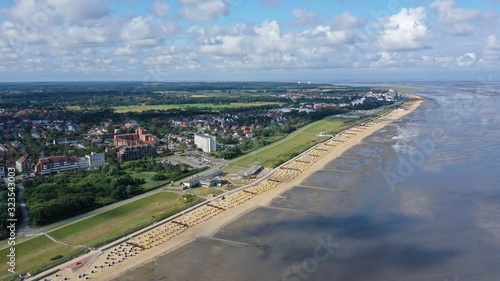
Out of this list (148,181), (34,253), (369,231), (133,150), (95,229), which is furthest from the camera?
(133,150)

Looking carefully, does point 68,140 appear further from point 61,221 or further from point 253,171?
point 61,221

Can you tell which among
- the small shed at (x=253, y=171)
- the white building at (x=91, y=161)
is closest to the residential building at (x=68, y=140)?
the white building at (x=91, y=161)

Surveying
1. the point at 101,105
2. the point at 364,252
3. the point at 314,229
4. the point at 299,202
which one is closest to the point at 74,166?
the point at 299,202

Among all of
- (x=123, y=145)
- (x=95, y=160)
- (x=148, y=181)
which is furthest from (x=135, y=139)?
(x=148, y=181)

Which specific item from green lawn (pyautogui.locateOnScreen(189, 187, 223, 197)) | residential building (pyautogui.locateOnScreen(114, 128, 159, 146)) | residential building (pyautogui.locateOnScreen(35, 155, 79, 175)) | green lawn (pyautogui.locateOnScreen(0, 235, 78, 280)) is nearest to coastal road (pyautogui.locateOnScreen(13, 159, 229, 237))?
green lawn (pyautogui.locateOnScreen(0, 235, 78, 280))

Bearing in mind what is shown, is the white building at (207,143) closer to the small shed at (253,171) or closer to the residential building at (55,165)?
the small shed at (253,171)

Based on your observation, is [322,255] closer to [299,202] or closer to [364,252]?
[364,252]
